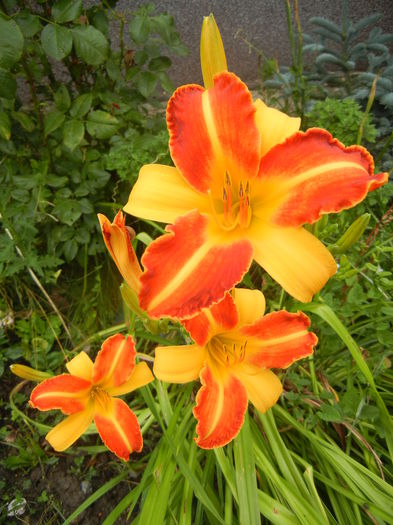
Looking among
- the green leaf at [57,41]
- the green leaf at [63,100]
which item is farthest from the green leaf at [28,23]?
the green leaf at [63,100]

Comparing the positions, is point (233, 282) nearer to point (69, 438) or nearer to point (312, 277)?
point (312, 277)

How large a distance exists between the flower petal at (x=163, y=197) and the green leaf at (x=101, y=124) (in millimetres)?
791

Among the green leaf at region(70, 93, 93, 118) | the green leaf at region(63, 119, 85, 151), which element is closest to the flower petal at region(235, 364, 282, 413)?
the green leaf at region(63, 119, 85, 151)

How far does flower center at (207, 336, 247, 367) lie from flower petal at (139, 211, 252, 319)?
0.29 meters

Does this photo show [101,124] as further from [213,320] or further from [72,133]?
[213,320]

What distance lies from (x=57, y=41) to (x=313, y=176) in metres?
0.94

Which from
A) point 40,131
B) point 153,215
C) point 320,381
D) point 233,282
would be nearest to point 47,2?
point 40,131

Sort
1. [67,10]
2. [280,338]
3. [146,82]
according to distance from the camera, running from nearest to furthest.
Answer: [280,338]
[67,10]
[146,82]

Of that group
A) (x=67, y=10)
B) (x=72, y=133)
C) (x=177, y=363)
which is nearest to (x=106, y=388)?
(x=177, y=363)

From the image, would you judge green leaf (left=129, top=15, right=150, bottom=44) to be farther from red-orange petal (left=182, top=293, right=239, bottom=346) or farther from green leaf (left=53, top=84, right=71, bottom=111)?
red-orange petal (left=182, top=293, right=239, bottom=346)

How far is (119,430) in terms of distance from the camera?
0.92 m

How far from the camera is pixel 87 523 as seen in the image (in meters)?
1.37

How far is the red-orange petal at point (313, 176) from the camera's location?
62 centimetres

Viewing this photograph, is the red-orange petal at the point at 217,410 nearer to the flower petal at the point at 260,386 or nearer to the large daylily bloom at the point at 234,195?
the flower petal at the point at 260,386
